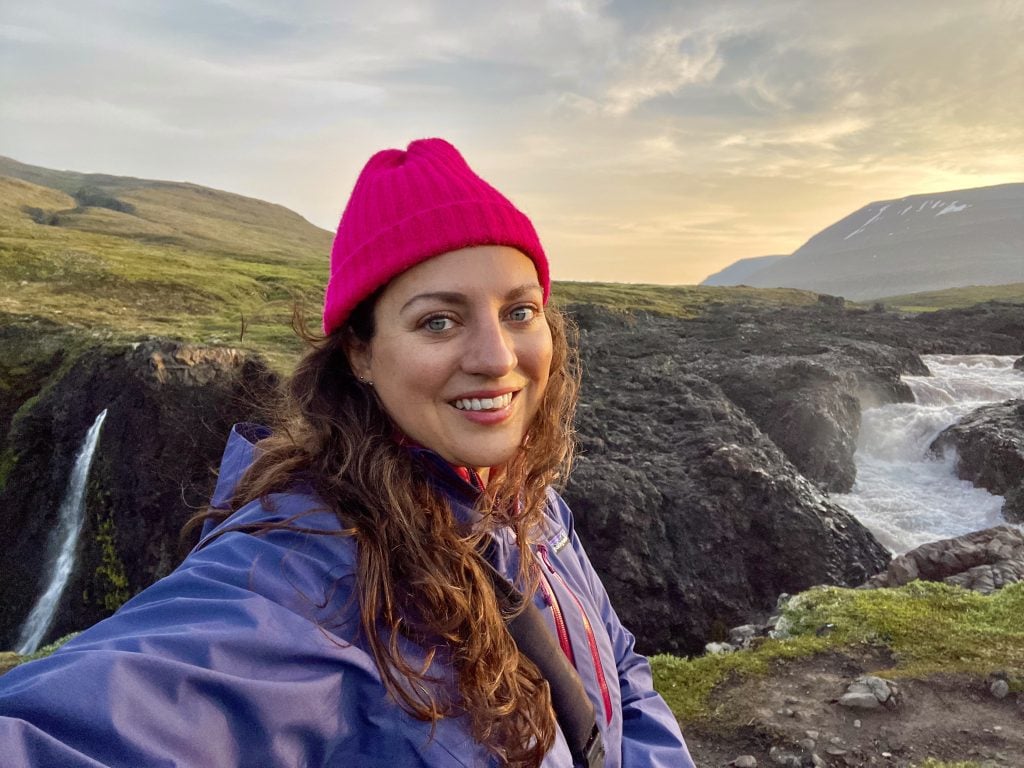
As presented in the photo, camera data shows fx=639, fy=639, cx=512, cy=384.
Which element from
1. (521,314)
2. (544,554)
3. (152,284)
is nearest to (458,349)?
(521,314)

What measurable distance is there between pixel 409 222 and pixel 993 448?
26920mm

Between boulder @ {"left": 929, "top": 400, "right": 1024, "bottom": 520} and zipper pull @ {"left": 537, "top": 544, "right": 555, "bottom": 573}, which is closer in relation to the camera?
zipper pull @ {"left": 537, "top": 544, "right": 555, "bottom": 573}

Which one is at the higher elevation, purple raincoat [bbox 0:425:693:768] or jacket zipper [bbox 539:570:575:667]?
purple raincoat [bbox 0:425:693:768]

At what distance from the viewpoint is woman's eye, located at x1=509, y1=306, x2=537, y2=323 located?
2732 millimetres

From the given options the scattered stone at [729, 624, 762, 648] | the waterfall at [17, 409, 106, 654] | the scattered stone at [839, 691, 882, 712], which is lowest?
the waterfall at [17, 409, 106, 654]

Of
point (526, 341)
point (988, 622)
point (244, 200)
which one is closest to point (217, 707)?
point (526, 341)

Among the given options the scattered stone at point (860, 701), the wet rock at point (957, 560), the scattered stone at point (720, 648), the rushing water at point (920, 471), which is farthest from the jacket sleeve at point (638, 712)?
the rushing water at point (920, 471)

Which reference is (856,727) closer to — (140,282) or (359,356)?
(359,356)

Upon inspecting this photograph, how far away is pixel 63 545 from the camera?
63.8 feet

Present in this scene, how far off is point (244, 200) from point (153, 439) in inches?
7722

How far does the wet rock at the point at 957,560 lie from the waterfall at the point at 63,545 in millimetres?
21421

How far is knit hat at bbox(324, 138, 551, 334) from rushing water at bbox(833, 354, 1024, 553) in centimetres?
2093

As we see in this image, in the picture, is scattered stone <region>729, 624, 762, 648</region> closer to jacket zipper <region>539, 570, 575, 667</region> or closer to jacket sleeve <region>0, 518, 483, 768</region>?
jacket zipper <region>539, 570, 575, 667</region>

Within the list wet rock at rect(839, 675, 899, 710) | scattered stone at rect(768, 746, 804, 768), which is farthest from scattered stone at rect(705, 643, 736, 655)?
scattered stone at rect(768, 746, 804, 768)
